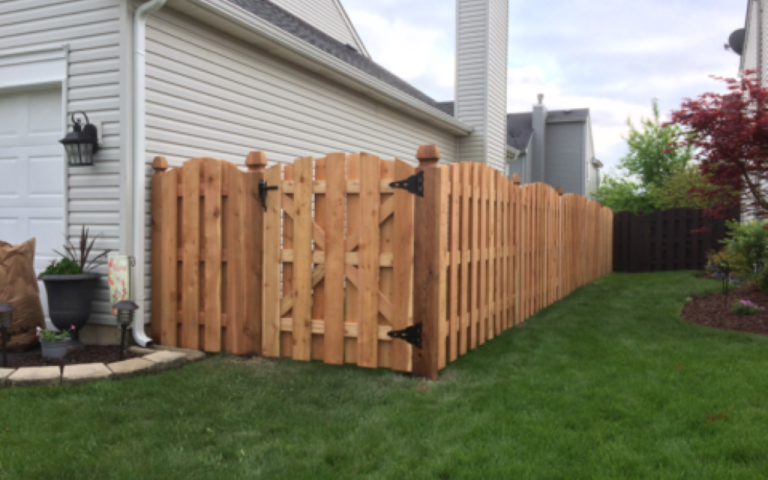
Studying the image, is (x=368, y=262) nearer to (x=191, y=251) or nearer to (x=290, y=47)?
(x=191, y=251)

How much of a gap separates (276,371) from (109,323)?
189 centimetres

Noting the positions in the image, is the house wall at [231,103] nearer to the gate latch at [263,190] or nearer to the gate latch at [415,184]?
the gate latch at [263,190]

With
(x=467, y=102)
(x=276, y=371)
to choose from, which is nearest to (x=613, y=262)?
(x=467, y=102)

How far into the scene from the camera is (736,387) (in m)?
4.01

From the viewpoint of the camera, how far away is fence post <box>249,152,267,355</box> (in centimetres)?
496

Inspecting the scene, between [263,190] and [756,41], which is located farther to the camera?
[756,41]

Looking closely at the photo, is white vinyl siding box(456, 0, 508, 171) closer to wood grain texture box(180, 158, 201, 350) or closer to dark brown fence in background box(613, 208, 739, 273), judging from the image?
dark brown fence in background box(613, 208, 739, 273)

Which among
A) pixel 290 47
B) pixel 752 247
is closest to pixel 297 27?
pixel 290 47

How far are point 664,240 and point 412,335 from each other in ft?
40.3

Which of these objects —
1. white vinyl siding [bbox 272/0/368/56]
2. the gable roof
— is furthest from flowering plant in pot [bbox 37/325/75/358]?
white vinyl siding [bbox 272/0/368/56]

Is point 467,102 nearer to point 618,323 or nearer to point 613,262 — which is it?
point 613,262

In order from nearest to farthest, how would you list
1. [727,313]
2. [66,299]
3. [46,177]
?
[66,299] < [46,177] < [727,313]

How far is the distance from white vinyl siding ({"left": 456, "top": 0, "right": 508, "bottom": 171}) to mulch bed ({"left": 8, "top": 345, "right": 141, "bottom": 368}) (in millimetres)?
9792

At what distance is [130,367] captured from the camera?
439 centimetres
